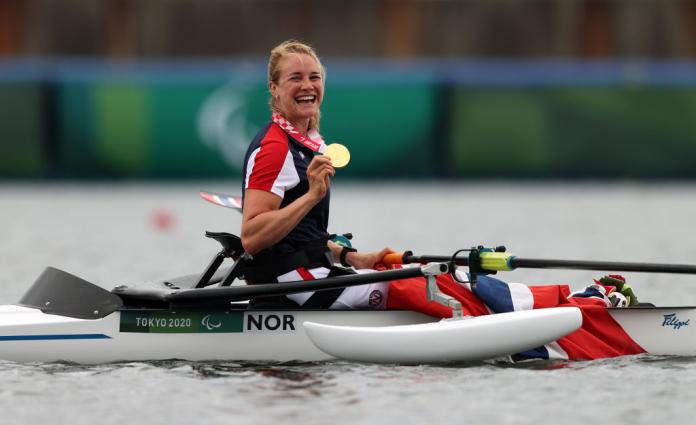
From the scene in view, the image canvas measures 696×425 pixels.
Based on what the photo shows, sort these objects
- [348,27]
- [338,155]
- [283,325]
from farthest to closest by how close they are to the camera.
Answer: [348,27]
[283,325]
[338,155]

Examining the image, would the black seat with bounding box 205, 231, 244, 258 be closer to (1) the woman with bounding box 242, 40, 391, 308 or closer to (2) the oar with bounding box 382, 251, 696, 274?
(1) the woman with bounding box 242, 40, 391, 308

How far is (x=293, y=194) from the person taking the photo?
8.34 meters

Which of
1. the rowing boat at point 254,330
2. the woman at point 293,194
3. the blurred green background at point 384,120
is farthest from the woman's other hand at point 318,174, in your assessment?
the blurred green background at point 384,120

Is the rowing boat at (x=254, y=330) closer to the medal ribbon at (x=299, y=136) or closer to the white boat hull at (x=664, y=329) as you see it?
the white boat hull at (x=664, y=329)

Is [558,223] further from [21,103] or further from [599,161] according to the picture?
[21,103]

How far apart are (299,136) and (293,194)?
32 cm

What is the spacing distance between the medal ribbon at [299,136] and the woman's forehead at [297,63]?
26 centimetres

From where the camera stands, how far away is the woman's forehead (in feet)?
27.6

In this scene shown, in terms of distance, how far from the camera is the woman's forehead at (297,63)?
27.6ft

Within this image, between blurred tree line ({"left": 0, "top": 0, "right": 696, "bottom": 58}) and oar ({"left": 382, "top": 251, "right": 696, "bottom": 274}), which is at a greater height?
blurred tree line ({"left": 0, "top": 0, "right": 696, "bottom": 58})

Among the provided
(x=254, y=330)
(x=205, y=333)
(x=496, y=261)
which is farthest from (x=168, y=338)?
(x=496, y=261)

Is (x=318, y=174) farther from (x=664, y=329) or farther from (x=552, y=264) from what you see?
(x=664, y=329)

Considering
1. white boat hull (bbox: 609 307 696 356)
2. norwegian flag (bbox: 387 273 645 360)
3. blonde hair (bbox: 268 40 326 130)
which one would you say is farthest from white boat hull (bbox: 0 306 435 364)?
white boat hull (bbox: 609 307 696 356)

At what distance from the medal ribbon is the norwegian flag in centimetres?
89
